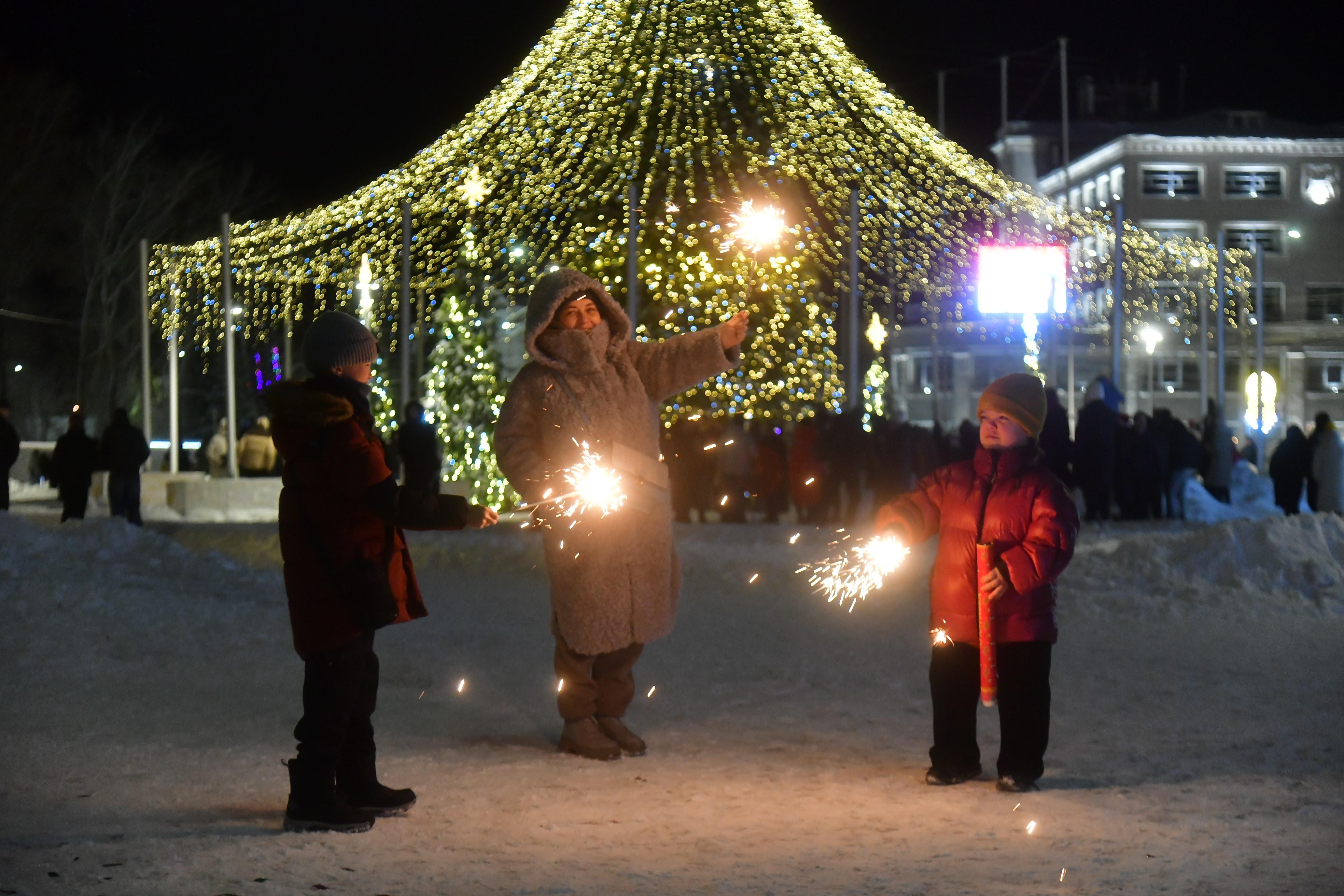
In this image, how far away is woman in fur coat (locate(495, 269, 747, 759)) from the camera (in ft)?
20.2

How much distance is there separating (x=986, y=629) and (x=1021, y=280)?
78.5ft

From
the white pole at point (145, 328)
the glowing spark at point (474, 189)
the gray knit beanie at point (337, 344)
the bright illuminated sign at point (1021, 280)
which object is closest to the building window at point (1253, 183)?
the bright illuminated sign at point (1021, 280)

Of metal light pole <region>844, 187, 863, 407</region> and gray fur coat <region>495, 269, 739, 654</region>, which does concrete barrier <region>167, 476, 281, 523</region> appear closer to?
metal light pole <region>844, 187, 863, 407</region>

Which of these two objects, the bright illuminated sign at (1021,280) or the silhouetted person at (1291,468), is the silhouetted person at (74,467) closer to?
the bright illuminated sign at (1021,280)

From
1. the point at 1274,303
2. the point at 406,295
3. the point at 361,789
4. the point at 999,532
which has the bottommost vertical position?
the point at 361,789

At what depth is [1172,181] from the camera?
70625 millimetres

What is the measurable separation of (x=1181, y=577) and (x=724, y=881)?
908 centimetres

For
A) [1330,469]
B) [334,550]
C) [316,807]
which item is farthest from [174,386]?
[316,807]

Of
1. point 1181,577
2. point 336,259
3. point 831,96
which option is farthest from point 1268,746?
point 336,259

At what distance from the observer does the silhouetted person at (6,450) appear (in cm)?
1830

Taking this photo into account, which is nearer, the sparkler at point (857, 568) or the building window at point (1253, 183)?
the sparkler at point (857, 568)

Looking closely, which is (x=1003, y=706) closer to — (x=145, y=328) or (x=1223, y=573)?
(x=1223, y=573)

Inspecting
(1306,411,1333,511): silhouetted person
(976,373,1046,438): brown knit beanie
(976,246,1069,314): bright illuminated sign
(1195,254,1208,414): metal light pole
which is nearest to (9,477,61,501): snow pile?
(976,246,1069,314): bright illuminated sign

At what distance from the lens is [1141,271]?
89.2 ft
